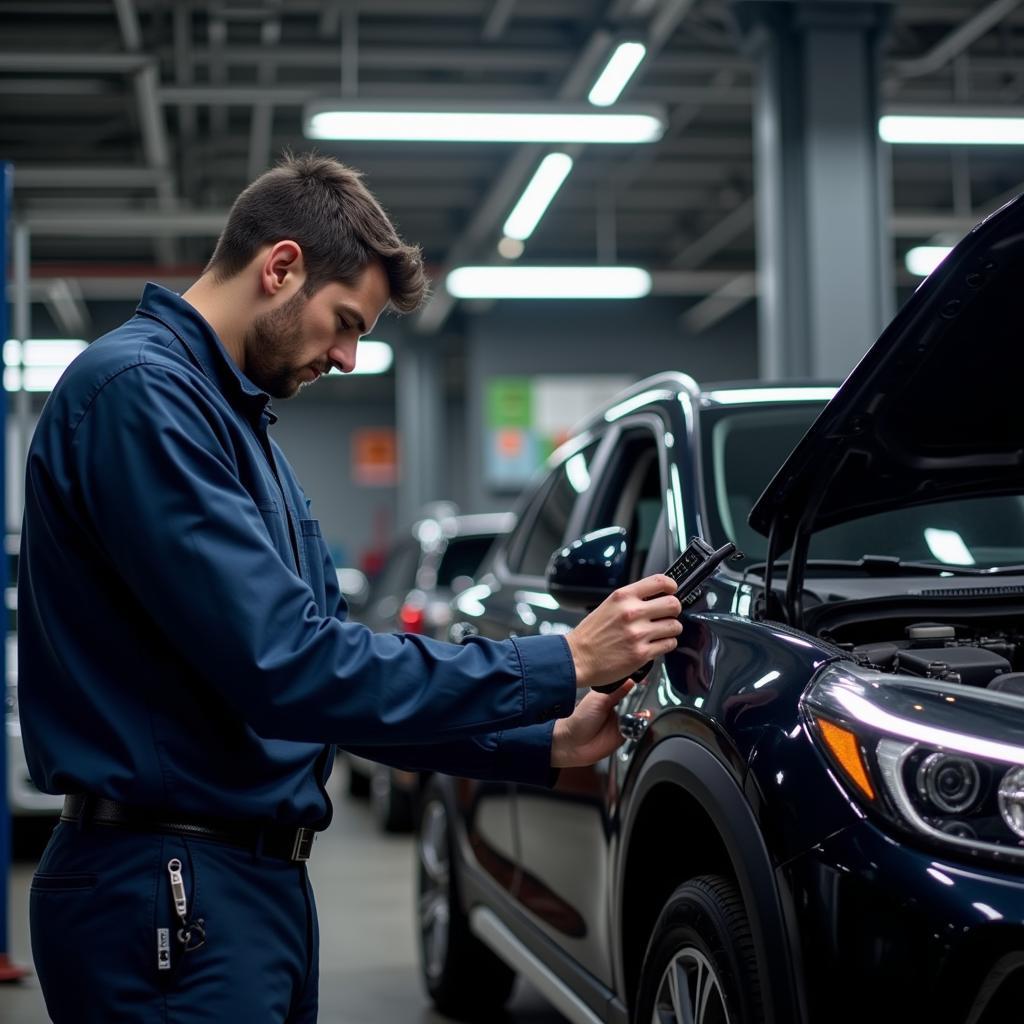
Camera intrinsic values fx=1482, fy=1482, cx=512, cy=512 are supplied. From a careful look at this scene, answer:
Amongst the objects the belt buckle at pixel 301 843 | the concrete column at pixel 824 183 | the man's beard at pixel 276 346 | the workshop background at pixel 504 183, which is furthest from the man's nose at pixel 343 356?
the concrete column at pixel 824 183

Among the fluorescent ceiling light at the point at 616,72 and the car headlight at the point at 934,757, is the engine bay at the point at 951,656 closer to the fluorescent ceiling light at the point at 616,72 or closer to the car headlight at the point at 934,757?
the car headlight at the point at 934,757

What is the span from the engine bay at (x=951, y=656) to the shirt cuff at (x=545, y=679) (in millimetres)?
593

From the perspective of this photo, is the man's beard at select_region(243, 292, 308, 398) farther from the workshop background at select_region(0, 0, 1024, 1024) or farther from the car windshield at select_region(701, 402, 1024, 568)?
the workshop background at select_region(0, 0, 1024, 1024)

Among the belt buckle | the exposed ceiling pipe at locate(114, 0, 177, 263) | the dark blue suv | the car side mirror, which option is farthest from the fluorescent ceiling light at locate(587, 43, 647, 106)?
the belt buckle

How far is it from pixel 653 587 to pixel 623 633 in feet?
0.30

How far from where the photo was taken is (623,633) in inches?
76.3

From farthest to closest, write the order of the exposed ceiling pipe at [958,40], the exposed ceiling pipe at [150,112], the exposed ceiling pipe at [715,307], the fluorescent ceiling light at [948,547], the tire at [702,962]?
1. the exposed ceiling pipe at [715,307]
2. the exposed ceiling pipe at [958,40]
3. the exposed ceiling pipe at [150,112]
4. the fluorescent ceiling light at [948,547]
5. the tire at [702,962]

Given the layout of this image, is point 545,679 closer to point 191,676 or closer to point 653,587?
point 653,587

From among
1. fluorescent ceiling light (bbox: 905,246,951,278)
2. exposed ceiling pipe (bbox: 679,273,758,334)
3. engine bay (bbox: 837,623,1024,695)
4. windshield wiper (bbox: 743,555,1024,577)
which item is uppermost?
exposed ceiling pipe (bbox: 679,273,758,334)

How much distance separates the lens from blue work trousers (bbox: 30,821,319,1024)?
5.67ft

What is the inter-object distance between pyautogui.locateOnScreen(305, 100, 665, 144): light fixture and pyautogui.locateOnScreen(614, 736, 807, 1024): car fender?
6.70 m

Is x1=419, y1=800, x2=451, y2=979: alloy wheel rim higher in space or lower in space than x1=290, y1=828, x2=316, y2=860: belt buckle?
lower

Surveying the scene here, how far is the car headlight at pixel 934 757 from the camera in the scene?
1900mm

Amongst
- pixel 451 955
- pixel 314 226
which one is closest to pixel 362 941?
pixel 451 955
